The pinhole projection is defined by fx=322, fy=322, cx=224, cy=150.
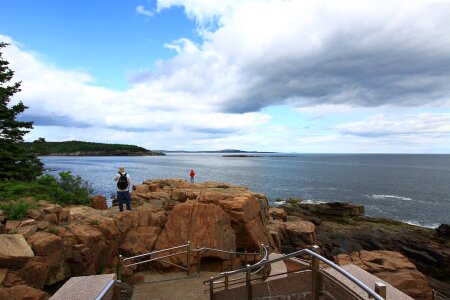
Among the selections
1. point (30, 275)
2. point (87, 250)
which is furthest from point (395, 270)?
point (30, 275)

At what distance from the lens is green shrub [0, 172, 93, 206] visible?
1330cm

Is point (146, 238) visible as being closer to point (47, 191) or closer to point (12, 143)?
point (47, 191)

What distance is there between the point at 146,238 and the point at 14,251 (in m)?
5.63

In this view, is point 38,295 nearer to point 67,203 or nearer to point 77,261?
point 77,261

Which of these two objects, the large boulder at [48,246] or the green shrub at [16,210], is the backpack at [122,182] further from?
the large boulder at [48,246]

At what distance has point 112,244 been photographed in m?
11.6

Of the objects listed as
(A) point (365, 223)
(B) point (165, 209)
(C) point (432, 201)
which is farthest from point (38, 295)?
(C) point (432, 201)

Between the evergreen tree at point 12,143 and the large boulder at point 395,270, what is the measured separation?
1917 cm

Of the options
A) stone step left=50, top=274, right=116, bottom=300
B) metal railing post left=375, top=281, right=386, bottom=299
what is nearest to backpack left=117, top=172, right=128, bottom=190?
stone step left=50, top=274, right=116, bottom=300

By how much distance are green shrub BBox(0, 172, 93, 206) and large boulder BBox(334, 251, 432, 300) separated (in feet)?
44.4

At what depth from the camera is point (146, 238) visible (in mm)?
12812

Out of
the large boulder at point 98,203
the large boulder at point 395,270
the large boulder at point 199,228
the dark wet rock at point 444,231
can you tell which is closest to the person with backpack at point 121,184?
the large boulder at point 98,203

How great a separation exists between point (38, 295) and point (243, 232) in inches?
365

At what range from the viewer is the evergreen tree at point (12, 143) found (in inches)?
757
